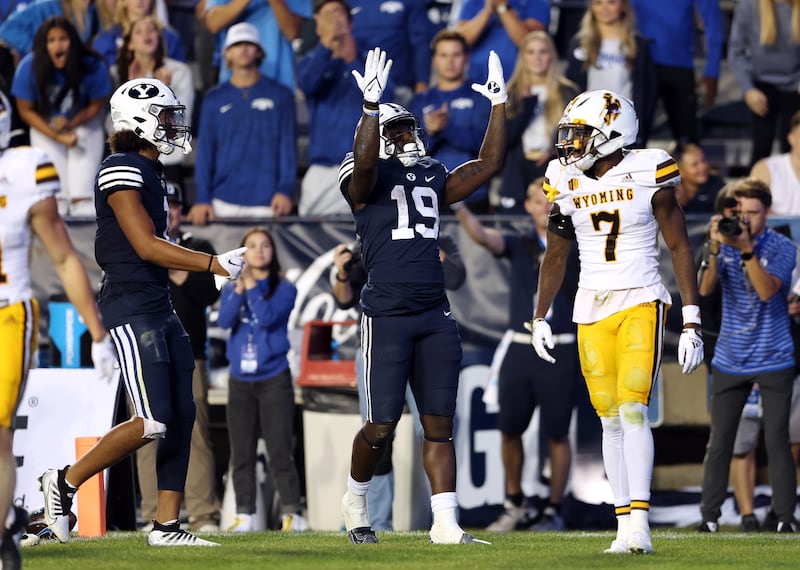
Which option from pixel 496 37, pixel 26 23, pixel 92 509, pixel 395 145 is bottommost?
pixel 92 509

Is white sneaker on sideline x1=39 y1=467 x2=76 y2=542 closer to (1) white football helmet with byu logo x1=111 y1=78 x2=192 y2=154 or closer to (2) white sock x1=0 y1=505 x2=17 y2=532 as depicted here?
(2) white sock x1=0 y1=505 x2=17 y2=532

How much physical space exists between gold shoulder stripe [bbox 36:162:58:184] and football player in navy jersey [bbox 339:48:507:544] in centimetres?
149

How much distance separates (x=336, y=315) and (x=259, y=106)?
71.0 inches

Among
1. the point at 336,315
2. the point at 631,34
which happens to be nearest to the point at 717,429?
the point at 336,315

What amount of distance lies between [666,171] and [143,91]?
2378mm

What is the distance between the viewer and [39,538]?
7051 millimetres

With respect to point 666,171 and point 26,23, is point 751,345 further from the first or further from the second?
point 26,23

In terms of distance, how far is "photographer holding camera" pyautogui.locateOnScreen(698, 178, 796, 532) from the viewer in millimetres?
8914

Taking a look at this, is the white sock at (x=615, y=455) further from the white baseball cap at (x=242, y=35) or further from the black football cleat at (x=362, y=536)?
the white baseball cap at (x=242, y=35)

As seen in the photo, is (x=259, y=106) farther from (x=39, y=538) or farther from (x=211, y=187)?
(x=39, y=538)

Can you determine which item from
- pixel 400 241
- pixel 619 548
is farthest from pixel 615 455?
pixel 400 241

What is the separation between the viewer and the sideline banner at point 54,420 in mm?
8539

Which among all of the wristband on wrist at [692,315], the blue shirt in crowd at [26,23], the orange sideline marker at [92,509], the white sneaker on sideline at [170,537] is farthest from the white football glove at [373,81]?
the blue shirt in crowd at [26,23]

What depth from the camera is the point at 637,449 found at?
643 centimetres
